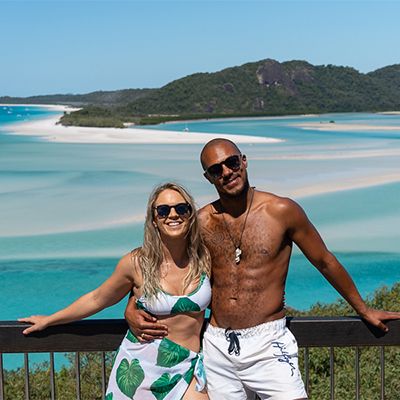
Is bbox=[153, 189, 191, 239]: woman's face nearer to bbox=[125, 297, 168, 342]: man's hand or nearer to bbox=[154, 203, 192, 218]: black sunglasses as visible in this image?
bbox=[154, 203, 192, 218]: black sunglasses

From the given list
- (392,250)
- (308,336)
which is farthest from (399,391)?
(392,250)

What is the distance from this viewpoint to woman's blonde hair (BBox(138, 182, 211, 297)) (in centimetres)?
252

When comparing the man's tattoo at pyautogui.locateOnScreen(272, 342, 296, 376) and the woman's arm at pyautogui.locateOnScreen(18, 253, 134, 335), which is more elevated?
the woman's arm at pyautogui.locateOnScreen(18, 253, 134, 335)

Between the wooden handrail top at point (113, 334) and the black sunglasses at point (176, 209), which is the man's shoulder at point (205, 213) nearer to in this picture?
the black sunglasses at point (176, 209)

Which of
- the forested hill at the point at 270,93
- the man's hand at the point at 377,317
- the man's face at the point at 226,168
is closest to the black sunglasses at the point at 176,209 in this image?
the man's face at the point at 226,168

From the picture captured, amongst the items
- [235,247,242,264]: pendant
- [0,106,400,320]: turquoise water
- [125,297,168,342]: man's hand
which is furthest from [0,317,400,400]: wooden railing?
[0,106,400,320]: turquoise water

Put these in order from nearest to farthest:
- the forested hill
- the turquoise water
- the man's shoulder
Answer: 1. the man's shoulder
2. the turquoise water
3. the forested hill

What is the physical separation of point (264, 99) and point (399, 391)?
116333 millimetres

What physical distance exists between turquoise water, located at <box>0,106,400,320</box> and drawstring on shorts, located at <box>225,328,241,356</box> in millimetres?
8123

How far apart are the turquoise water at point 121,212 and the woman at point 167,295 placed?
317 inches

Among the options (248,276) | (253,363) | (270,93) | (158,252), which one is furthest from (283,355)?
(270,93)

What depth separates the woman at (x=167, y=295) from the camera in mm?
2535

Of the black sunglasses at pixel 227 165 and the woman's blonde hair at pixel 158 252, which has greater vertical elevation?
the black sunglasses at pixel 227 165

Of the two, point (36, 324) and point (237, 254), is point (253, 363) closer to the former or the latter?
point (237, 254)
